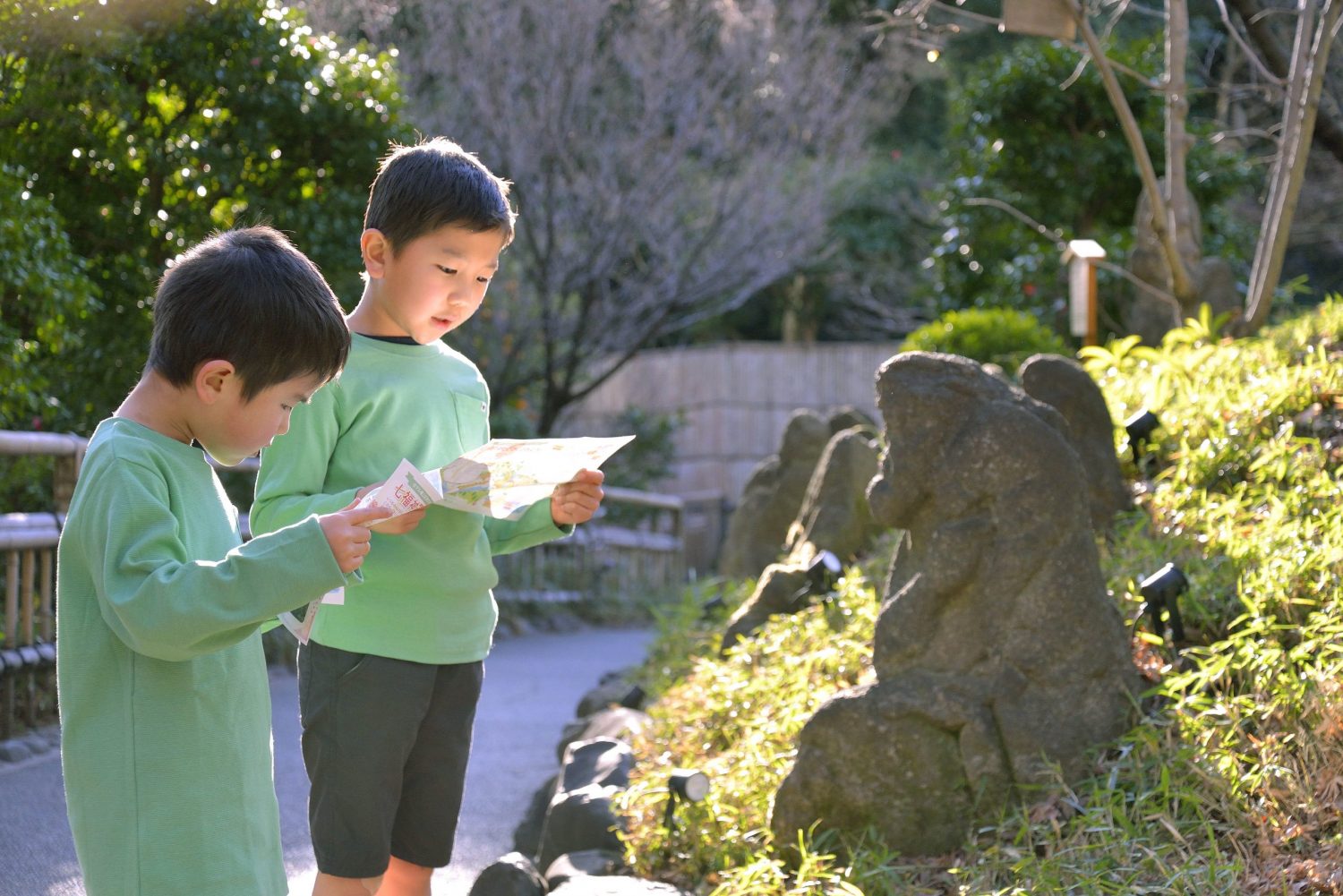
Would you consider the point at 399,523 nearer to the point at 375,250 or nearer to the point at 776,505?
the point at 375,250

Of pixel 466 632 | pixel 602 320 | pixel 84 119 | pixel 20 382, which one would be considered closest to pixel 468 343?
pixel 602 320

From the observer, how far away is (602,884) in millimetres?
3156

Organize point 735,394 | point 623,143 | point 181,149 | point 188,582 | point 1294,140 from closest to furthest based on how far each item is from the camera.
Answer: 1. point 188,582
2. point 1294,140
3. point 181,149
4. point 623,143
5. point 735,394

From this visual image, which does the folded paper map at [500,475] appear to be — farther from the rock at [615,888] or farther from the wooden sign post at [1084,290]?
the wooden sign post at [1084,290]

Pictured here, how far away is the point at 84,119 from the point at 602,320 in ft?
20.2

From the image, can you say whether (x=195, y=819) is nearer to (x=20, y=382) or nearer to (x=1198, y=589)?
(x=1198, y=589)

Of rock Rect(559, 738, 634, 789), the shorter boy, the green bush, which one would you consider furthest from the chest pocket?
the green bush

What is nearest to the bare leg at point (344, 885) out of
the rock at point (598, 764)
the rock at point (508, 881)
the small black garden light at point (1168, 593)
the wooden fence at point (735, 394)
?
the rock at point (508, 881)

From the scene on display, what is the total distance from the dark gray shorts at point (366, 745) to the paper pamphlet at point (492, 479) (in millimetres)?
239

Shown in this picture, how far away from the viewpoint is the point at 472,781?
16.6 feet

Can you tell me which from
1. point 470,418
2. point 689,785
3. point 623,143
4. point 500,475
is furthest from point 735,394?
point 500,475

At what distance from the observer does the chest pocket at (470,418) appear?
8.36 ft

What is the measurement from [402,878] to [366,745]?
0.33 meters

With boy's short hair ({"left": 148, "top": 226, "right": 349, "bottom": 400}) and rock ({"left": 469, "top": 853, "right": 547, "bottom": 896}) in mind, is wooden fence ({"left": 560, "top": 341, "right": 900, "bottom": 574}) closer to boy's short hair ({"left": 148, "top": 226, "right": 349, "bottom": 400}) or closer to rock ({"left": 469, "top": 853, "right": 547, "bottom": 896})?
rock ({"left": 469, "top": 853, "right": 547, "bottom": 896})
